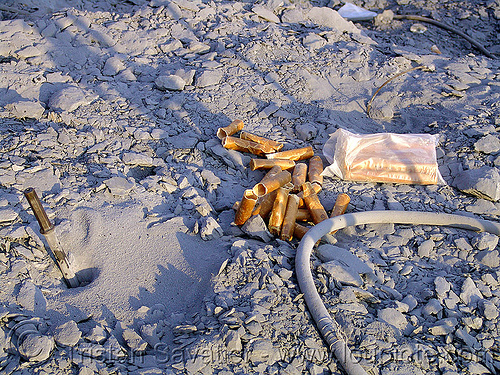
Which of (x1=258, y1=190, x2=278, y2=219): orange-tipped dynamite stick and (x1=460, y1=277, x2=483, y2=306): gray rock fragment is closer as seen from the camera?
(x1=460, y1=277, x2=483, y2=306): gray rock fragment

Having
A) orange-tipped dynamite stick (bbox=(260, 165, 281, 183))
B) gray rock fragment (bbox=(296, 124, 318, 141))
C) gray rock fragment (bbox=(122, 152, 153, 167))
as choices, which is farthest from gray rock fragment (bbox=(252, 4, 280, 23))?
gray rock fragment (bbox=(122, 152, 153, 167))

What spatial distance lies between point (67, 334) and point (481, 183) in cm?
458

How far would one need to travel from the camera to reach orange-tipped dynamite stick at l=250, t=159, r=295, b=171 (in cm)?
491

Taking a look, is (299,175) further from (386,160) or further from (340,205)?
(386,160)

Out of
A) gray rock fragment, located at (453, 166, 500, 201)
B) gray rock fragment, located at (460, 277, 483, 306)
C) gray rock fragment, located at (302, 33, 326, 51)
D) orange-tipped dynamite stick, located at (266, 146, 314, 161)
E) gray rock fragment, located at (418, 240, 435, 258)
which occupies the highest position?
gray rock fragment, located at (302, 33, 326, 51)

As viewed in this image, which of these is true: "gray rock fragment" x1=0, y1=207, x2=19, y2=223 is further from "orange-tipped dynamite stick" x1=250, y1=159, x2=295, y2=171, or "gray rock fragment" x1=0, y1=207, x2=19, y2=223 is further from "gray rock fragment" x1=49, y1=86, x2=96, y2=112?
"orange-tipped dynamite stick" x1=250, y1=159, x2=295, y2=171

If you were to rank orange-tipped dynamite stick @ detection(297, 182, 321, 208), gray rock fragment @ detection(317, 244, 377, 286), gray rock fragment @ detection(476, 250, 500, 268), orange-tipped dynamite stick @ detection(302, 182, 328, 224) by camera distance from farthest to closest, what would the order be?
orange-tipped dynamite stick @ detection(297, 182, 321, 208) → orange-tipped dynamite stick @ detection(302, 182, 328, 224) → gray rock fragment @ detection(476, 250, 500, 268) → gray rock fragment @ detection(317, 244, 377, 286)

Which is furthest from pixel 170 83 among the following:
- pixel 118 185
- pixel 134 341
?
pixel 134 341

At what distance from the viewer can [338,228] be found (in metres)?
4.04

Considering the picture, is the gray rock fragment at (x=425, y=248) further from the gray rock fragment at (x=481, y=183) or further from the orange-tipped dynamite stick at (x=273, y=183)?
the orange-tipped dynamite stick at (x=273, y=183)

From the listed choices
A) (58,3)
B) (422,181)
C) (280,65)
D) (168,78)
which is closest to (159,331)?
(422,181)

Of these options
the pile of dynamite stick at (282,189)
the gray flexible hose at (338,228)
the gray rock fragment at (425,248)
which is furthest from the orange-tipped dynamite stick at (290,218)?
the gray rock fragment at (425,248)

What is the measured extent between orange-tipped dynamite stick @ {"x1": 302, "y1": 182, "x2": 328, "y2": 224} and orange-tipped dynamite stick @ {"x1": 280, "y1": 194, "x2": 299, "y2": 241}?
19cm

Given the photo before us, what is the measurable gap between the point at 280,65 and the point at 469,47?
531 centimetres
